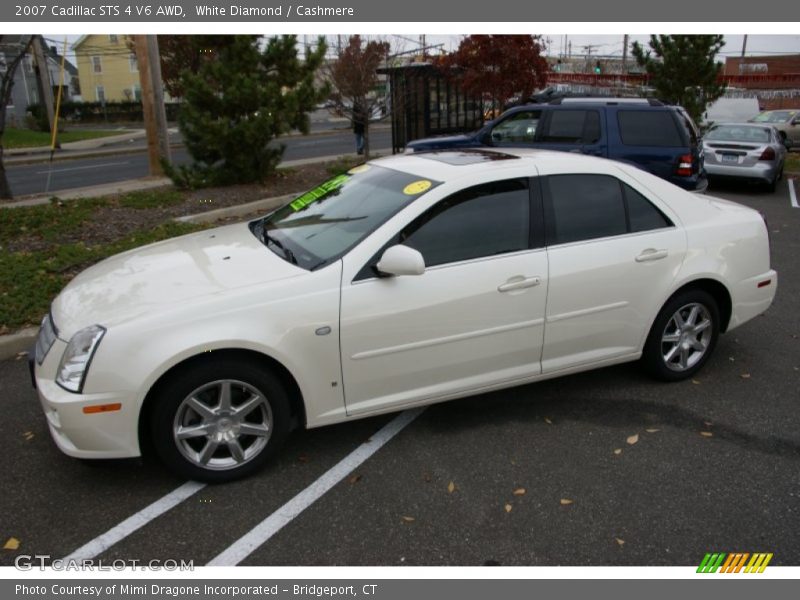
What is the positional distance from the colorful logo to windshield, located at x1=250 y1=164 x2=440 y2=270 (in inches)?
89.3

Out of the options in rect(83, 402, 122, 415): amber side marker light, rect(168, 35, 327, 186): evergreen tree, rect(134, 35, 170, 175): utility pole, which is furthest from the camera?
rect(134, 35, 170, 175): utility pole

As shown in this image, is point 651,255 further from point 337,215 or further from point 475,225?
point 337,215

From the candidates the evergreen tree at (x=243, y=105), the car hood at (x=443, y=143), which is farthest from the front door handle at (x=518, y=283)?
the evergreen tree at (x=243, y=105)

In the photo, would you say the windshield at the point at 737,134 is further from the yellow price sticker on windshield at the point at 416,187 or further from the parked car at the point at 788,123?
the yellow price sticker on windshield at the point at 416,187

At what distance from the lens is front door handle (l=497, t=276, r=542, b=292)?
12.6 ft

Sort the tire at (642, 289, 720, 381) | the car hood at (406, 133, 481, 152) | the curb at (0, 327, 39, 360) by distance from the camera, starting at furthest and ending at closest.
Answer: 1. the car hood at (406, 133, 481, 152)
2. the curb at (0, 327, 39, 360)
3. the tire at (642, 289, 720, 381)

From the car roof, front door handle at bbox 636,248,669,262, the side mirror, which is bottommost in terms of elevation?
front door handle at bbox 636,248,669,262

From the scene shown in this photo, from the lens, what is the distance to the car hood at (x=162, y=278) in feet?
11.0

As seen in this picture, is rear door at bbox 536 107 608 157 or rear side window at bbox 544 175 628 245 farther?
rear door at bbox 536 107 608 157

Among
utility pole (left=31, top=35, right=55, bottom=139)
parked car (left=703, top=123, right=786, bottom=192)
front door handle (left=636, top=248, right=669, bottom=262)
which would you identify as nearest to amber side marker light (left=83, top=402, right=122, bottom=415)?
front door handle (left=636, top=248, right=669, bottom=262)

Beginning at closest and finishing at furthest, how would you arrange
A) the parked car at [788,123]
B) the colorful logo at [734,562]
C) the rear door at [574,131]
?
the colorful logo at [734,562] < the rear door at [574,131] < the parked car at [788,123]

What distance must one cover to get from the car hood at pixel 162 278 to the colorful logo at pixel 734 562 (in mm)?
2342

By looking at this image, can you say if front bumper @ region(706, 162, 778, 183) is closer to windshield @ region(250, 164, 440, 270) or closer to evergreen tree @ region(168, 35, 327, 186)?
evergreen tree @ region(168, 35, 327, 186)

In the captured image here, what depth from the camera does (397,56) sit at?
18016 mm
